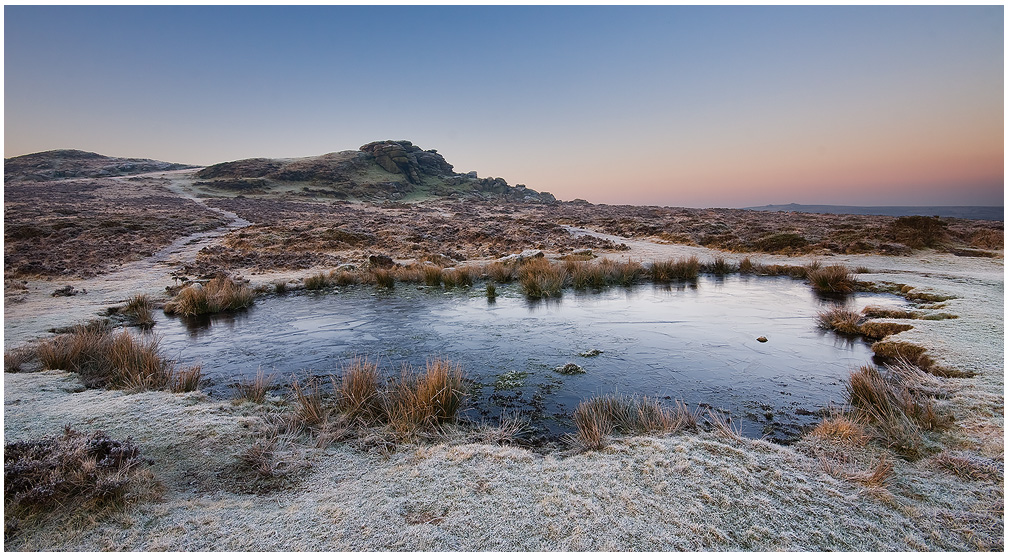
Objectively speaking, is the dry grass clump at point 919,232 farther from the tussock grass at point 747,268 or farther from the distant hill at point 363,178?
the distant hill at point 363,178

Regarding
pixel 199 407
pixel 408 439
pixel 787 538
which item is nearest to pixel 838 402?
pixel 787 538

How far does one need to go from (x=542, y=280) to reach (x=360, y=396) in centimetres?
919

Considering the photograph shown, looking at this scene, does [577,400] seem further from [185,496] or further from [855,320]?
[855,320]

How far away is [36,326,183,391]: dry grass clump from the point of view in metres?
Result: 5.85

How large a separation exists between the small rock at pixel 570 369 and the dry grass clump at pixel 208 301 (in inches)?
360

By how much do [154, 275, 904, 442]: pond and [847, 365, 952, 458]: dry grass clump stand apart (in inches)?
15.5

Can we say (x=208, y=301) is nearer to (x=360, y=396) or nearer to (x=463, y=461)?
(x=360, y=396)

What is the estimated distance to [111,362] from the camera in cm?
632

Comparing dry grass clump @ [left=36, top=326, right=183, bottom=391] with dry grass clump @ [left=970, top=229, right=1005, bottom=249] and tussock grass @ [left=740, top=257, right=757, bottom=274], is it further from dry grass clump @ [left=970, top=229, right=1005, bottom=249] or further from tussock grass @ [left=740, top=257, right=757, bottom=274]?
dry grass clump @ [left=970, top=229, right=1005, bottom=249]

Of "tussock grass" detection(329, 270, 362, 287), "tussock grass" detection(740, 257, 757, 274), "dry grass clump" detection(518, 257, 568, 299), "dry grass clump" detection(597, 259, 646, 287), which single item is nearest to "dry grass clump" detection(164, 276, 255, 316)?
"tussock grass" detection(329, 270, 362, 287)

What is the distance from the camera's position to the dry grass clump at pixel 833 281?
12.8m

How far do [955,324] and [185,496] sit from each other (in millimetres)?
11337

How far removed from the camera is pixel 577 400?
228 inches

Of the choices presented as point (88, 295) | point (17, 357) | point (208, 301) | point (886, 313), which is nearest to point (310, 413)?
point (17, 357)
